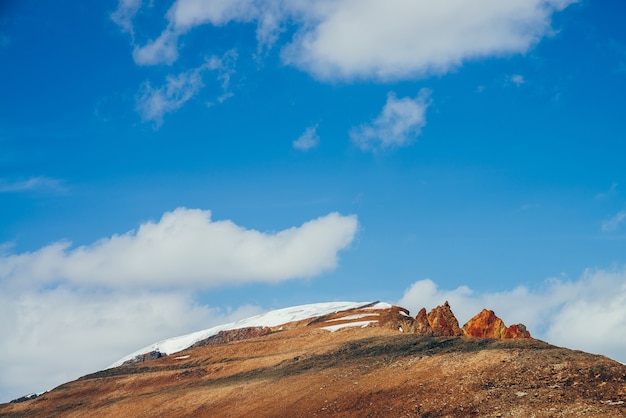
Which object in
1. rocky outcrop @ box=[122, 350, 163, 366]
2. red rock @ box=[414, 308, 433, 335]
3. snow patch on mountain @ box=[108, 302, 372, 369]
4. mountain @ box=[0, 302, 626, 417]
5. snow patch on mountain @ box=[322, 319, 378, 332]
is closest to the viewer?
mountain @ box=[0, 302, 626, 417]

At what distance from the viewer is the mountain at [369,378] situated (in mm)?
40219

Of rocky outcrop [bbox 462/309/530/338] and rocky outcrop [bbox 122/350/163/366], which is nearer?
rocky outcrop [bbox 462/309/530/338]

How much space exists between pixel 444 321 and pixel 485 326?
16.4 feet

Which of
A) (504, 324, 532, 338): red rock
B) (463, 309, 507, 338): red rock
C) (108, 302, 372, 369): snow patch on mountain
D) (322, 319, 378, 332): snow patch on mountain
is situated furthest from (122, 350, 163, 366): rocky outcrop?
(504, 324, 532, 338): red rock

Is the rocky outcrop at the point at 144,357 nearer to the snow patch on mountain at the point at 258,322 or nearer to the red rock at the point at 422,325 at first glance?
the snow patch on mountain at the point at 258,322

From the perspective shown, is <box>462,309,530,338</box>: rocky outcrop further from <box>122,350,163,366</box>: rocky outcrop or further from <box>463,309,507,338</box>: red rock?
<box>122,350,163,366</box>: rocky outcrop

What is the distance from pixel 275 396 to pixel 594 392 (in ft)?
79.9

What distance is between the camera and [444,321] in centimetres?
7862

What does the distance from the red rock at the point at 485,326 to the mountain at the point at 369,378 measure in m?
0.12

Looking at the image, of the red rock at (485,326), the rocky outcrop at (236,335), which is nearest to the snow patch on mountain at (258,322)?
the rocky outcrop at (236,335)

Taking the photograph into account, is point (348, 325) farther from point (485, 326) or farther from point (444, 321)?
point (485, 326)

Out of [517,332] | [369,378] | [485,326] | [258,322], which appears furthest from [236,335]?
[369,378]

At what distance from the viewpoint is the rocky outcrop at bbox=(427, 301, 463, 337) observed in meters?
77.4

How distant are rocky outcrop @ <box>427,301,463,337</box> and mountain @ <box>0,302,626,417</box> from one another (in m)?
0.16
